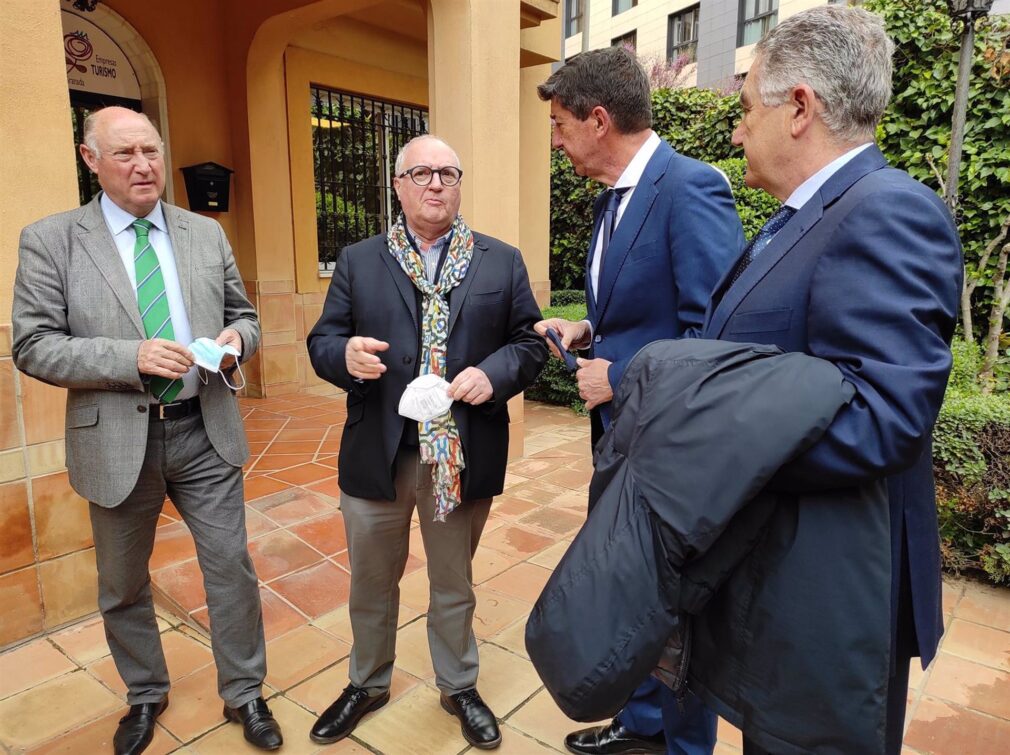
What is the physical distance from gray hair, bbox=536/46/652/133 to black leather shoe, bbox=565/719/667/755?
2049 millimetres

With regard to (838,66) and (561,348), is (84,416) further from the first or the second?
(838,66)

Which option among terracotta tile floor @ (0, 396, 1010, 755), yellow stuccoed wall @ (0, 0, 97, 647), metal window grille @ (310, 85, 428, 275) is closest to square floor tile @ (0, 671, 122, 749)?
terracotta tile floor @ (0, 396, 1010, 755)

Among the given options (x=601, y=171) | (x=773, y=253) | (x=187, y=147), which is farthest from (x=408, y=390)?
(x=187, y=147)

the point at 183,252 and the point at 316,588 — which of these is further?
the point at 316,588

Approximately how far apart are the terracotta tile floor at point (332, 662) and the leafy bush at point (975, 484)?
188 millimetres

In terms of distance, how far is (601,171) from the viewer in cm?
229

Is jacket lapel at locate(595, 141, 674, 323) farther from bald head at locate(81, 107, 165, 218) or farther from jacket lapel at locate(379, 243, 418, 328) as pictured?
bald head at locate(81, 107, 165, 218)

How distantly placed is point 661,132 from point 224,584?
902cm

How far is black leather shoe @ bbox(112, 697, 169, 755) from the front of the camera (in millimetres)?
2359

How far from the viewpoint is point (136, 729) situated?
241cm

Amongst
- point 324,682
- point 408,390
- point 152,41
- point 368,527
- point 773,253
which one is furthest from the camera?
point 152,41

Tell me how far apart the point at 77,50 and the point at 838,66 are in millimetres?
6433

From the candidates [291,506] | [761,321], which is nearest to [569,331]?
[761,321]

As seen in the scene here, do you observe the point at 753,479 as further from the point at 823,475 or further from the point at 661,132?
the point at 661,132
